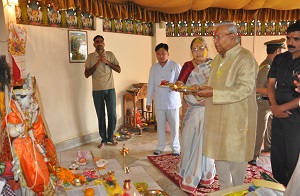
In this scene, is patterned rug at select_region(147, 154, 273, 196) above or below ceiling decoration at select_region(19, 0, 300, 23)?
below

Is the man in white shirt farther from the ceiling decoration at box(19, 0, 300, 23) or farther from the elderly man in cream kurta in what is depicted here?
the elderly man in cream kurta

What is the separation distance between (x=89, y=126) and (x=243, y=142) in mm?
3403

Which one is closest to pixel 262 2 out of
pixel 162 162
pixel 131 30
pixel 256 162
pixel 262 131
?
pixel 131 30

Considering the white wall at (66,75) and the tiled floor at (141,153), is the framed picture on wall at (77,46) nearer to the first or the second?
the white wall at (66,75)

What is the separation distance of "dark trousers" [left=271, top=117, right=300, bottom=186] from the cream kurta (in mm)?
532

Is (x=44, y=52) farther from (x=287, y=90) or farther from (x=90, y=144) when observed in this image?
(x=287, y=90)

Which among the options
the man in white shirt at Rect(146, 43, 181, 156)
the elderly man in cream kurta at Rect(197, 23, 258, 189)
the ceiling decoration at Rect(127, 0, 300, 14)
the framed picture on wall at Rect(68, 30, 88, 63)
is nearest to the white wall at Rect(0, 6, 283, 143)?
the framed picture on wall at Rect(68, 30, 88, 63)

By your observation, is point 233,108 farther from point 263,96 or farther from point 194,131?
point 263,96

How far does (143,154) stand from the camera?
13.2 ft

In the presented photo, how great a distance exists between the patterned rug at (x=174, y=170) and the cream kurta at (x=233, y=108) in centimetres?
100

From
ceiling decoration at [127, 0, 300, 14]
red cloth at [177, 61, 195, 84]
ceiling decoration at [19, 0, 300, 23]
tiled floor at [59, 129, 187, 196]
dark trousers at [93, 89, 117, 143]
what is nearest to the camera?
red cloth at [177, 61, 195, 84]

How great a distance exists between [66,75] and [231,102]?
316 cm

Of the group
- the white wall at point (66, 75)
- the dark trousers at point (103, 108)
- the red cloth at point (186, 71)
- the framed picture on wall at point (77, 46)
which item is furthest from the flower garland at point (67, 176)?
the framed picture on wall at point (77, 46)

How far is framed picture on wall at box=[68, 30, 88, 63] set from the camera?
14.2ft
